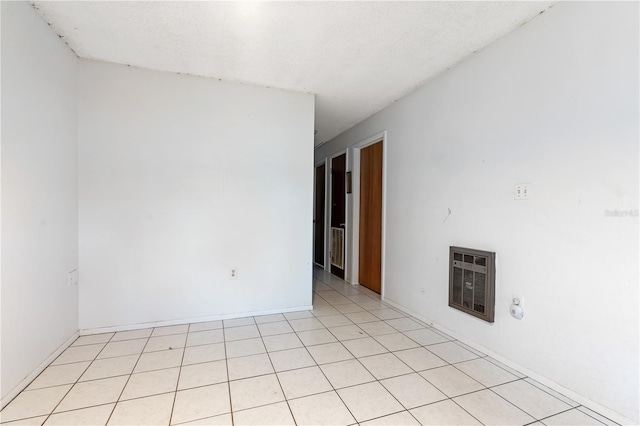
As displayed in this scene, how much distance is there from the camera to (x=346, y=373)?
6.31 feet

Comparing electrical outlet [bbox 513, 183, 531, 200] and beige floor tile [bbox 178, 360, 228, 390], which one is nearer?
beige floor tile [bbox 178, 360, 228, 390]

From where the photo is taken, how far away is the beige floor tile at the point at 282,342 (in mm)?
2301

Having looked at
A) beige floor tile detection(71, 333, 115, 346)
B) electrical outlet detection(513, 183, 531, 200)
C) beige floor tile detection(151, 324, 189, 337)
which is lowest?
beige floor tile detection(151, 324, 189, 337)

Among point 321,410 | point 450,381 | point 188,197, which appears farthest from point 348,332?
point 188,197

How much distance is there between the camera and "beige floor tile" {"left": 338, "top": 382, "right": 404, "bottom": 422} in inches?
60.4

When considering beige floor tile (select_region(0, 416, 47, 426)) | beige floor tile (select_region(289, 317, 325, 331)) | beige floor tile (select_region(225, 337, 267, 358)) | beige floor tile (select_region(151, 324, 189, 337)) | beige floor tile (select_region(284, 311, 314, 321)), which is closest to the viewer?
beige floor tile (select_region(0, 416, 47, 426))

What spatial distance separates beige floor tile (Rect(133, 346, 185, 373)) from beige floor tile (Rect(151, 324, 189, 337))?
0.37m

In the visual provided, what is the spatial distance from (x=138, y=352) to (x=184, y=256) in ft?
2.83

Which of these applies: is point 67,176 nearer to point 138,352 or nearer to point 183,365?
point 138,352

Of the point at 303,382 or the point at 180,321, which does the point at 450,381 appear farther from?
the point at 180,321

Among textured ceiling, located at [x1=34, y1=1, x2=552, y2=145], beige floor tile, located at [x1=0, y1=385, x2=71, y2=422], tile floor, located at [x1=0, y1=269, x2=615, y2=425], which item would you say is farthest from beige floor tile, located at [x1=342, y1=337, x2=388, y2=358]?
textured ceiling, located at [x1=34, y1=1, x2=552, y2=145]

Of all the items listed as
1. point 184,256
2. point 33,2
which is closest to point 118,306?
point 184,256

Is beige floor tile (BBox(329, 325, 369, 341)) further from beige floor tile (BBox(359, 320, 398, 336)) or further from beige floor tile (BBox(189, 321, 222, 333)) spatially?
beige floor tile (BBox(189, 321, 222, 333))

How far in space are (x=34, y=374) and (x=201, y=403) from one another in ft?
3.93
